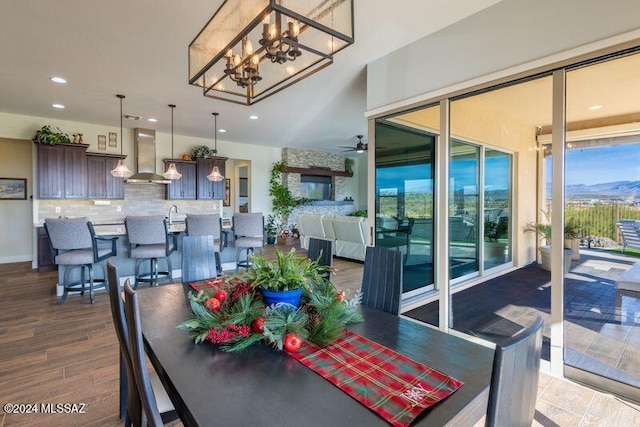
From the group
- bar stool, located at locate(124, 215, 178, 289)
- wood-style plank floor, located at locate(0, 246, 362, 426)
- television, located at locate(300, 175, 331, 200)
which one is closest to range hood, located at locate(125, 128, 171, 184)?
bar stool, located at locate(124, 215, 178, 289)

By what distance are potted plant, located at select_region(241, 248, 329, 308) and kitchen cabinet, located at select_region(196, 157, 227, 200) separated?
6.81 meters

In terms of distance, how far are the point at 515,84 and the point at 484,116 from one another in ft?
2.98

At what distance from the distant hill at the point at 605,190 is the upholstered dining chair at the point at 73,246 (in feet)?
17.6

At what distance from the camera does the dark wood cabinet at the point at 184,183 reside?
7398mm

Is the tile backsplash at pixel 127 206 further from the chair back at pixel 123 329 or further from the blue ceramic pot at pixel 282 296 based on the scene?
the blue ceramic pot at pixel 282 296

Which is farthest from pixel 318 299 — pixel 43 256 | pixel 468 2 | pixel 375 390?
pixel 43 256

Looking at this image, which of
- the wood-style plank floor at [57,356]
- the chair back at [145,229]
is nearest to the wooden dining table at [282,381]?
the wood-style plank floor at [57,356]

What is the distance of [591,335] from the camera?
8.02 ft

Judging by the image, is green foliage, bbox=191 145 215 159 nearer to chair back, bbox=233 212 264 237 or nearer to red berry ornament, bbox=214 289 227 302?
chair back, bbox=233 212 264 237

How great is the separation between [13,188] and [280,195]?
606 cm

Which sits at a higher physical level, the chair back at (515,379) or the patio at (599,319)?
the chair back at (515,379)

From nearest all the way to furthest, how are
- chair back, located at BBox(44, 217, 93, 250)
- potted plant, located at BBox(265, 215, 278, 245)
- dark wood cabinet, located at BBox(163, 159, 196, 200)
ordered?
chair back, located at BBox(44, 217, 93, 250) → dark wood cabinet, located at BBox(163, 159, 196, 200) → potted plant, located at BBox(265, 215, 278, 245)

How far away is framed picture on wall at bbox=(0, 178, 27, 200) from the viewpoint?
6656 mm

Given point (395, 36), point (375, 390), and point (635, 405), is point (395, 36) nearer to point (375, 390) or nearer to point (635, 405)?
point (375, 390)
